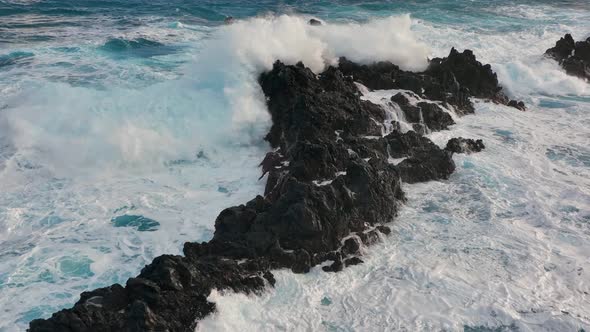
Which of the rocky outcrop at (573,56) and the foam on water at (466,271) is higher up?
the rocky outcrop at (573,56)

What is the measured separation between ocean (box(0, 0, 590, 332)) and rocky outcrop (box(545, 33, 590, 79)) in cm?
60

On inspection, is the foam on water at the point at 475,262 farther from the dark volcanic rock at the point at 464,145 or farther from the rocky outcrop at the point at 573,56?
the rocky outcrop at the point at 573,56

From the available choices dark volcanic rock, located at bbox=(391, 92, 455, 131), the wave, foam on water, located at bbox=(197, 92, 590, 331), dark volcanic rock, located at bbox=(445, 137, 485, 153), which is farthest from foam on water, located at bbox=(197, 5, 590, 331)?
the wave

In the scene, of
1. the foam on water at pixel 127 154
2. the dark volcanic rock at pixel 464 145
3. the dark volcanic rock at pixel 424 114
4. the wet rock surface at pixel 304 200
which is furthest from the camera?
the dark volcanic rock at pixel 424 114

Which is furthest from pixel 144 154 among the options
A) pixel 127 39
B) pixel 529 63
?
pixel 529 63

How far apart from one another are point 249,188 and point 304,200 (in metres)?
3.07

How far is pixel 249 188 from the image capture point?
13.5m

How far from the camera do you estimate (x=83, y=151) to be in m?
14.9

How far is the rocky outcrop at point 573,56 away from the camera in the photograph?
24031mm

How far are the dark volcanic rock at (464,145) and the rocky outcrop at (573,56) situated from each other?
10936mm

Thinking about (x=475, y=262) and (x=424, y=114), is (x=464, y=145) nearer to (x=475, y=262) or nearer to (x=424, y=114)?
(x=424, y=114)

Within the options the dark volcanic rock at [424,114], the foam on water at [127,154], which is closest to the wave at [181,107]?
the foam on water at [127,154]

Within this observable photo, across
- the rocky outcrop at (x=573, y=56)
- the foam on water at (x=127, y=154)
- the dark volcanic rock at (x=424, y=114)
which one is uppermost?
the rocky outcrop at (x=573, y=56)

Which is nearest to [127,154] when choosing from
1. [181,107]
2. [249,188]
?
[181,107]
